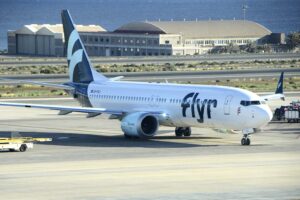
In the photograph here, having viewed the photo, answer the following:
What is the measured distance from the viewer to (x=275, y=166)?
47562 mm

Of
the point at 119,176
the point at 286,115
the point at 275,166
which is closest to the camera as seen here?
the point at 119,176

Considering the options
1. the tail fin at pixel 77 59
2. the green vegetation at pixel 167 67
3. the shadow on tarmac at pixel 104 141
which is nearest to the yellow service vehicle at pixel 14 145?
the shadow on tarmac at pixel 104 141

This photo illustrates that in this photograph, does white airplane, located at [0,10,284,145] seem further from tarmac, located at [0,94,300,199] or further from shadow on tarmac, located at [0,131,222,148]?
tarmac, located at [0,94,300,199]

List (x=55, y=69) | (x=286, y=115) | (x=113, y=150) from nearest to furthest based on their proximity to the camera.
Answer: (x=113, y=150), (x=286, y=115), (x=55, y=69)

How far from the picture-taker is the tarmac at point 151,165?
39312 mm

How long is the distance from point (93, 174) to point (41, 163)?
548 centimetres

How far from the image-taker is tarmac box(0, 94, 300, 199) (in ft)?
129

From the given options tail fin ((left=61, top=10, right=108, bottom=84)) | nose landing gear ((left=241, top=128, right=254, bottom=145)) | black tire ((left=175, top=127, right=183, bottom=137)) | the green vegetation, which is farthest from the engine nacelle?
the green vegetation

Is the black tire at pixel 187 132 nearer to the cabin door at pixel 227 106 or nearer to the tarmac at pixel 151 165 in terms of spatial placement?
the tarmac at pixel 151 165

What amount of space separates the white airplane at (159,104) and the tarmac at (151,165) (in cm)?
125

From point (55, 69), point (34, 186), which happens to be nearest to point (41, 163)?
point (34, 186)

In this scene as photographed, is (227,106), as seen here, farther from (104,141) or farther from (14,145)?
(14,145)

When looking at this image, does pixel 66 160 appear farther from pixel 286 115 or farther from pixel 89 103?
pixel 286 115

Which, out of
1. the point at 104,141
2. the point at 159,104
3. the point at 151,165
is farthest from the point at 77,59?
the point at 151,165
